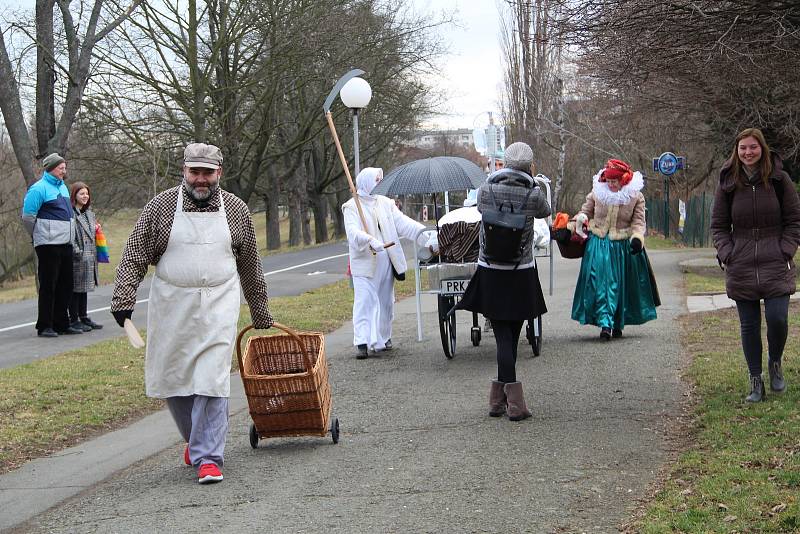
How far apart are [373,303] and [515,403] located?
382 centimetres

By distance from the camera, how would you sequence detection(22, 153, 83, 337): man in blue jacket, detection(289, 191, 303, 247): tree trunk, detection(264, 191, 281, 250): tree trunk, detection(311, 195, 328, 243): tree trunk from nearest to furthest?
detection(22, 153, 83, 337): man in blue jacket, detection(264, 191, 281, 250): tree trunk, detection(289, 191, 303, 247): tree trunk, detection(311, 195, 328, 243): tree trunk

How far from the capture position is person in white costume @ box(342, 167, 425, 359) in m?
11.4

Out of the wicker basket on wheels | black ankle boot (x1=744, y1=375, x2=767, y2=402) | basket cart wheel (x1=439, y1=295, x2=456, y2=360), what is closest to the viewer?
the wicker basket on wheels

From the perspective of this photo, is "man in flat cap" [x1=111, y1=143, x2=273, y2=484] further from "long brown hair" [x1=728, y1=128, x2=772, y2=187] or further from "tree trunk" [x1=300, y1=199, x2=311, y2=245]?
"tree trunk" [x1=300, y1=199, x2=311, y2=245]

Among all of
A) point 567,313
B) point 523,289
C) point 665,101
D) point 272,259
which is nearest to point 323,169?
point 272,259

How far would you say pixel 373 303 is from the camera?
11469 mm

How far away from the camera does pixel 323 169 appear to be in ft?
166

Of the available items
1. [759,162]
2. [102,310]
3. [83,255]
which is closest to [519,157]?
[759,162]

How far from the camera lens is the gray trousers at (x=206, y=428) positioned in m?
6.50

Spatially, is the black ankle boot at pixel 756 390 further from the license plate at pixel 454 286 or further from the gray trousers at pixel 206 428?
the gray trousers at pixel 206 428

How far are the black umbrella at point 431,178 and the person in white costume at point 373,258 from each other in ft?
0.54

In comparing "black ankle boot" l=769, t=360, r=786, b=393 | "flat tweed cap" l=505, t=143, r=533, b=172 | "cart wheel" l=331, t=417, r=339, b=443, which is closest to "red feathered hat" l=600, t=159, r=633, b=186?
"flat tweed cap" l=505, t=143, r=533, b=172

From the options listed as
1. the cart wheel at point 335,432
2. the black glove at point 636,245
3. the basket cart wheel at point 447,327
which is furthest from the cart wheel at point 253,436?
the black glove at point 636,245

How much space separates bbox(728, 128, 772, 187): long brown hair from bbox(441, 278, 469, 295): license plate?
3392 mm
